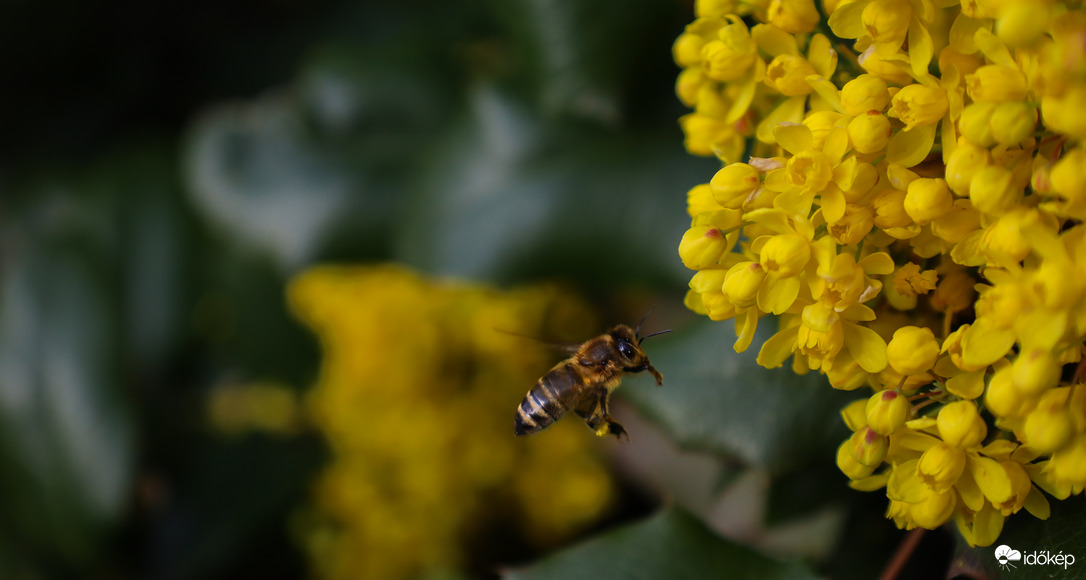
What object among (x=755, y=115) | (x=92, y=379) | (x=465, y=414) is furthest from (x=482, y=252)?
(x=92, y=379)

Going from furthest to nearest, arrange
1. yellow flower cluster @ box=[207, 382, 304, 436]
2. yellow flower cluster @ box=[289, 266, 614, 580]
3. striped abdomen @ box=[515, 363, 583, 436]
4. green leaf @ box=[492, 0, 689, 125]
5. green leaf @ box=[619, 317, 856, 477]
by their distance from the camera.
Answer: yellow flower cluster @ box=[207, 382, 304, 436], yellow flower cluster @ box=[289, 266, 614, 580], green leaf @ box=[492, 0, 689, 125], striped abdomen @ box=[515, 363, 583, 436], green leaf @ box=[619, 317, 856, 477]

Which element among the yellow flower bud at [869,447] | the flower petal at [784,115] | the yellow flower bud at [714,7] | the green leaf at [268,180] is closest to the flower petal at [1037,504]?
the yellow flower bud at [869,447]

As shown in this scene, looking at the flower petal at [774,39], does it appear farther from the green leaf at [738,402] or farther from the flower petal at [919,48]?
the green leaf at [738,402]

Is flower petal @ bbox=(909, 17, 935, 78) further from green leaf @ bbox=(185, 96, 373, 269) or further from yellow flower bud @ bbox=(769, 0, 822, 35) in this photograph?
green leaf @ bbox=(185, 96, 373, 269)

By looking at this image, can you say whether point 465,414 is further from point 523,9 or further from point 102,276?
point 102,276

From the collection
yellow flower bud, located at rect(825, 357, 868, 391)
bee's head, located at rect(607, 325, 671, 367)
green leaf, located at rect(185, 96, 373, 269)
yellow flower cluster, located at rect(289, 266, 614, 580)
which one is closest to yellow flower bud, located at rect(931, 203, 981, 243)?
yellow flower bud, located at rect(825, 357, 868, 391)

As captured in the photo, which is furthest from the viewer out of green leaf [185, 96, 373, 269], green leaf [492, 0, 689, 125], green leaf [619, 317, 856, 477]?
green leaf [185, 96, 373, 269]
